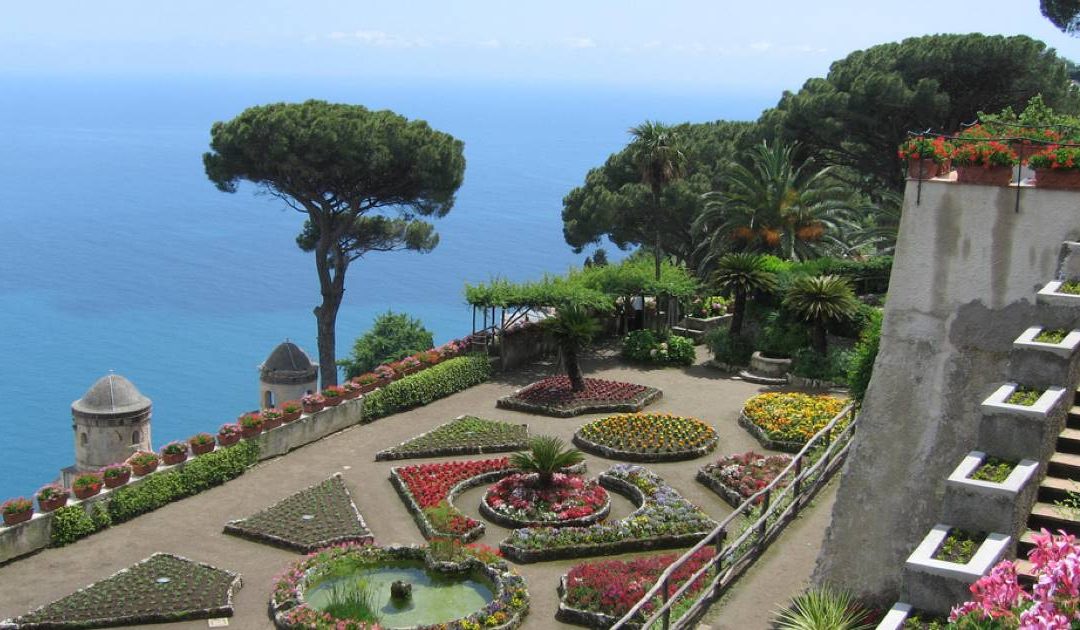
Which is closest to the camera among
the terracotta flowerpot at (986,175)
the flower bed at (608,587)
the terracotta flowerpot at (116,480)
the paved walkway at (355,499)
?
the terracotta flowerpot at (986,175)

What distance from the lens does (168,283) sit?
173375 mm

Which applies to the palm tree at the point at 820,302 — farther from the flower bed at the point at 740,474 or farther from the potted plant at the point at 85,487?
the potted plant at the point at 85,487

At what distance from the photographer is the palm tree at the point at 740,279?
36062 millimetres

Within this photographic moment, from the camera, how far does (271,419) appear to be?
94.9 feet

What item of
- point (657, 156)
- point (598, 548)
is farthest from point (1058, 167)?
point (657, 156)

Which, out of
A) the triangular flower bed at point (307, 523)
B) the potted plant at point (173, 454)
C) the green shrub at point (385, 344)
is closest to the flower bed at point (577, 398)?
the triangular flower bed at point (307, 523)

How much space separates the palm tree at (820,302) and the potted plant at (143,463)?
18.4 meters

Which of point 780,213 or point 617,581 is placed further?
point 780,213

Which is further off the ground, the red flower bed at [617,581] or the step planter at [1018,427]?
the step planter at [1018,427]

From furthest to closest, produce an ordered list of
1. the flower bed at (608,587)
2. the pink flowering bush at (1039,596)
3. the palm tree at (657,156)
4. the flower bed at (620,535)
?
the palm tree at (657,156), the flower bed at (620,535), the flower bed at (608,587), the pink flowering bush at (1039,596)

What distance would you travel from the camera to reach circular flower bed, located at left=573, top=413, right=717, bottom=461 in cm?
2814

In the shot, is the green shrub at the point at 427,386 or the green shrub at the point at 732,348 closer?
the green shrub at the point at 427,386

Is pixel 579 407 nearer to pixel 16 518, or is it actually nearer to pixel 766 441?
pixel 766 441

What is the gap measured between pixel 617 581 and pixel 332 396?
42.3ft
